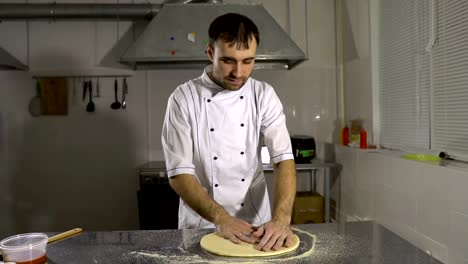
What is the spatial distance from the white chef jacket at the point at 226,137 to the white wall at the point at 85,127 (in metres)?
1.63

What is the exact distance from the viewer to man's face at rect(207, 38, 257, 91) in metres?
1.19

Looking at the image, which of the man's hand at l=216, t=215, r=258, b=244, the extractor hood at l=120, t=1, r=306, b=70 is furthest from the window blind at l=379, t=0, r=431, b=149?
the man's hand at l=216, t=215, r=258, b=244

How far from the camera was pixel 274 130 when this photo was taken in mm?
1424

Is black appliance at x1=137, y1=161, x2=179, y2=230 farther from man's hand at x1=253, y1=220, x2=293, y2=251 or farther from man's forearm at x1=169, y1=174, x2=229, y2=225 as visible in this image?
man's hand at x1=253, y1=220, x2=293, y2=251

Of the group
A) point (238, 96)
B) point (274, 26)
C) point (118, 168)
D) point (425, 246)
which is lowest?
point (425, 246)

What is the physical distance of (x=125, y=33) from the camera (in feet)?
9.82

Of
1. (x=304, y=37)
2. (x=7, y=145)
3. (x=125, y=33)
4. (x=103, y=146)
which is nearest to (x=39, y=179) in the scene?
(x=7, y=145)

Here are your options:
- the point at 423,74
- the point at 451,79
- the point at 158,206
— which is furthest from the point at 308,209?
the point at 451,79

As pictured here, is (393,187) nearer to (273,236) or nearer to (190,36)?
(273,236)

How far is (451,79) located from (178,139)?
3.98ft

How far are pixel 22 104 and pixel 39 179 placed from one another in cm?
59

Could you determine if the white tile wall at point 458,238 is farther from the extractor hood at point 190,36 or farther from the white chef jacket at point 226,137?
the extractor hood at point 190,36

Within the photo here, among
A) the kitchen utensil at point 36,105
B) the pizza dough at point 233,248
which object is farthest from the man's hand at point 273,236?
the kitchen utensil at point 36,105

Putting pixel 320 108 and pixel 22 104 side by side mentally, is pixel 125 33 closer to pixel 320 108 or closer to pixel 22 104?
pixel 22 104
